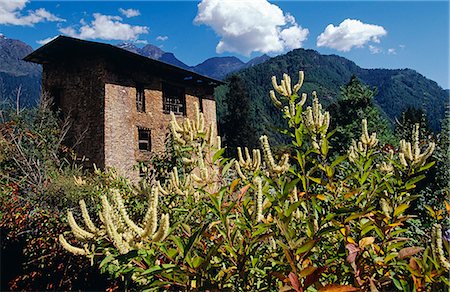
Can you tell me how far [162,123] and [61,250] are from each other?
42.1 ft

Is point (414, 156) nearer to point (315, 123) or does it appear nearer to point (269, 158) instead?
point (315, 123)

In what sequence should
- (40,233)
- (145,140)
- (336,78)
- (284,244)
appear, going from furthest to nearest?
1. (336,78)
2. (145,140)
3. (40,233)
4. (284,244)

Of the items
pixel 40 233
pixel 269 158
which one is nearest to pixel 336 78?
pixel 40 233

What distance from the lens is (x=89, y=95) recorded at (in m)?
15.1

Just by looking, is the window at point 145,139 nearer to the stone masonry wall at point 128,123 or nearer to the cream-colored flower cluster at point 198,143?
the stone masonry wall at point 128,123

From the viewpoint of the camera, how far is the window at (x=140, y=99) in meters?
16.5

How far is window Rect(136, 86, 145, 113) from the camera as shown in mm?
16500

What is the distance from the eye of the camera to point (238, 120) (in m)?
34.3

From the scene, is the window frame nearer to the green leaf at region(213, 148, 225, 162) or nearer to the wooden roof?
the wooden roof

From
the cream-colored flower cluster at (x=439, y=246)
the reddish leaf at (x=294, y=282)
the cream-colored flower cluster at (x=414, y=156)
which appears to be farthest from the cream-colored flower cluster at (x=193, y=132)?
the cream-colored flower cluster at (x=439, y=246)

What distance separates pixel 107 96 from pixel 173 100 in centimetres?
460

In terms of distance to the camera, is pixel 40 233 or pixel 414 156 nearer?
pixel 414 156

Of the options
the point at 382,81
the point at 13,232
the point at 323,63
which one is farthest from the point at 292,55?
the point at 13,232

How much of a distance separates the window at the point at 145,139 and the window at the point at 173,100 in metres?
A: 1.73
